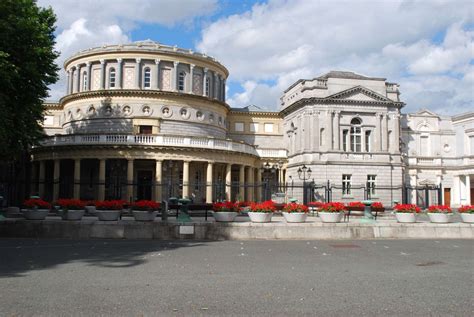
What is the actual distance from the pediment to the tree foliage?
2996 cm

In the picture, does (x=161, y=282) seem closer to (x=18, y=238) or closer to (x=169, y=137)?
(x=18, y=238)

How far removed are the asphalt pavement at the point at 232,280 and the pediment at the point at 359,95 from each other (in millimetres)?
32891

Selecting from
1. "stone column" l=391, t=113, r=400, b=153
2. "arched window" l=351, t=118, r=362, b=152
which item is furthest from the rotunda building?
"stone column" l=391, t=113, r=400, b=153

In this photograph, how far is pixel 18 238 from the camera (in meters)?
20.0

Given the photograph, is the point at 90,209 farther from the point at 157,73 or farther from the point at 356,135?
the point at 356,135

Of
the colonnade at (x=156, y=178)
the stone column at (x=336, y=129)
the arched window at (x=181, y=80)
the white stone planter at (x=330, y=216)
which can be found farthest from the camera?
the arched window at (x=181, y=80)

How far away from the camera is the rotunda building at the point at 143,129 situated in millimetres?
42812

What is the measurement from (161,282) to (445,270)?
7785 millimetres

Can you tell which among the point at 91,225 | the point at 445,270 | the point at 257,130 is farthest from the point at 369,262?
the point at 257,130

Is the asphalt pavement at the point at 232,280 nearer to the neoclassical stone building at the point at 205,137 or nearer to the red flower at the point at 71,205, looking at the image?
the red flower at the point at 71,205

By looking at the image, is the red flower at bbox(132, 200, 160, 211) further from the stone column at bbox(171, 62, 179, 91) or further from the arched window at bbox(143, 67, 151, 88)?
the arched window at bbox(143, 67, 151, 88)

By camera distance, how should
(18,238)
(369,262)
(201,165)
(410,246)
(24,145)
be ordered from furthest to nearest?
(201,165), (24,145), (18,238), (410,246), (369,262)

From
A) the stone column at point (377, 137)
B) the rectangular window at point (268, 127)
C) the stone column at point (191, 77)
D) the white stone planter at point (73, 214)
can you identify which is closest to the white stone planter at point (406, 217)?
the white stone planter at point (73, 214)

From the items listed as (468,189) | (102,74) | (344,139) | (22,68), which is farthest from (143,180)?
(468,189)
